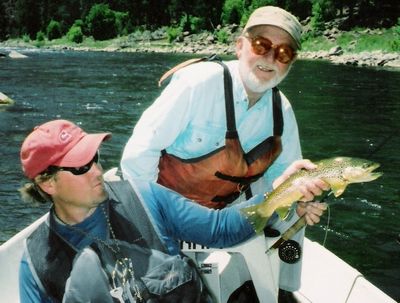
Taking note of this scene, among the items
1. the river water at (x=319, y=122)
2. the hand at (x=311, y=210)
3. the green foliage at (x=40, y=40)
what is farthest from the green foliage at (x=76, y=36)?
the hand at (x=311, y=210)

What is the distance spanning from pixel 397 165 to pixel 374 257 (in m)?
4.59

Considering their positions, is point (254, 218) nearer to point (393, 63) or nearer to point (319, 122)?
point (319, 122)

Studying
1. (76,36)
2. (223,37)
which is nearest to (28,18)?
(76,36)

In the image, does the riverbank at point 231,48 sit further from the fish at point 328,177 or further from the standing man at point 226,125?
the fish at point 328,177

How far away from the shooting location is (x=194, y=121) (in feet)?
12.1

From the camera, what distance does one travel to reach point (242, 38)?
3.88 m

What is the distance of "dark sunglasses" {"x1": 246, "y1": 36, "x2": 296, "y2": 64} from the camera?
3.70 m

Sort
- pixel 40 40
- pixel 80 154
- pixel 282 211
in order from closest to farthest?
pixel 80 154 → pixel 282 211 → pixel 40 40

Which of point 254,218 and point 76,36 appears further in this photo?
point 76,36

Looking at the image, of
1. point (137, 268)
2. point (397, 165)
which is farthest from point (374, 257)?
point (137, 268)

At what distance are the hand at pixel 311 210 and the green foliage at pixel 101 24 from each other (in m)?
85.0

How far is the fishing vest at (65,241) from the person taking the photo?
8.28ft

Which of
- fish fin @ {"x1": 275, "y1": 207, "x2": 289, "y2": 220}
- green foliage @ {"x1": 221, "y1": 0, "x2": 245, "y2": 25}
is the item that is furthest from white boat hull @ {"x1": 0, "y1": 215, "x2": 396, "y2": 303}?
green foliage @ {"x1": 221, "y1": 0, "x2": 245, "y2": 25}

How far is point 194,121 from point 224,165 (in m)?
0.40
